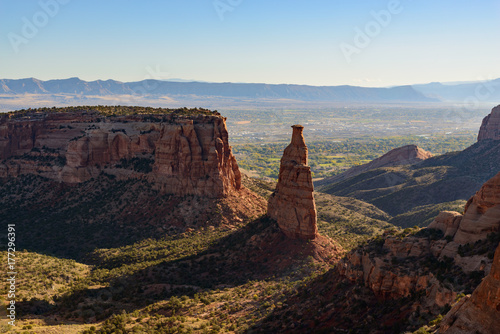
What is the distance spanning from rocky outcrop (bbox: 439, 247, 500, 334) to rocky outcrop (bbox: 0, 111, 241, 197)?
4853 cm

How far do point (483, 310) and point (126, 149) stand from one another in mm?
62457

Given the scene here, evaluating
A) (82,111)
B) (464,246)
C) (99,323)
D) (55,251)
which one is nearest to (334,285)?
(464,246)

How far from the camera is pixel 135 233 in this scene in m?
61.6

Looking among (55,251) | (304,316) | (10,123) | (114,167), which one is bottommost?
(55,251)

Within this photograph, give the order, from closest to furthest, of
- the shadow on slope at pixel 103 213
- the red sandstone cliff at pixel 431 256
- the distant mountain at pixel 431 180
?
the red sandstone cliff at pixel 431 256
the shadow on slope at pixel 103 213
the distant mountain at pixel 431 180

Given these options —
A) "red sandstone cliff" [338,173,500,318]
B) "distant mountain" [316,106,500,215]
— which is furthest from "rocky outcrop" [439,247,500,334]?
"distant mountain" [316,106,500,215]

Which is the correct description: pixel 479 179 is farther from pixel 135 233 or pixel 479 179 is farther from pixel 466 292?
pixel 466 292

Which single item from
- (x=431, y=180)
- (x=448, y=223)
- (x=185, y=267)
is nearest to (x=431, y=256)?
(x=448, y=223)

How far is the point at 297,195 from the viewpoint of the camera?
50.6 metres

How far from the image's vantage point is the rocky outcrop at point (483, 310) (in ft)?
56.7

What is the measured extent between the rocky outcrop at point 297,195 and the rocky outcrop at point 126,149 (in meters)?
16.0

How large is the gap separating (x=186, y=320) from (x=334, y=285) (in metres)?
12.9

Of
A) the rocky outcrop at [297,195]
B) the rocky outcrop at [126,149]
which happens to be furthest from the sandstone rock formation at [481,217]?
the rocky outcrop at [126,149]

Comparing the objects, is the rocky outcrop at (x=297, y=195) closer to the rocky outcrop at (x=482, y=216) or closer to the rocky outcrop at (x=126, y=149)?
the rocky outcrop at (x=126, y=149)
